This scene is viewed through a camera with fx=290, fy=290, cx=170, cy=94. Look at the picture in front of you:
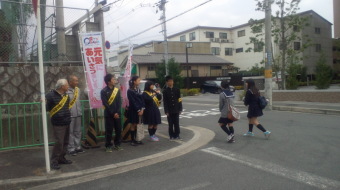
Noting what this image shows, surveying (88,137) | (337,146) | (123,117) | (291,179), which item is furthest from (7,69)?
(337,146)

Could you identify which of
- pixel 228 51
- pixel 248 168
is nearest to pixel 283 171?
pixel 248 168

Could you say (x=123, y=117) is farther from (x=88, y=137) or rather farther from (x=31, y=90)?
(x=31, y=90)

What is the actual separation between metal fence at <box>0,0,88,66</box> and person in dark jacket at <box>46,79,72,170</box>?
244 centimetres

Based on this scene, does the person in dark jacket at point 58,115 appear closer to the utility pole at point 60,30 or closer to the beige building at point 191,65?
the utility pole at point 60,30

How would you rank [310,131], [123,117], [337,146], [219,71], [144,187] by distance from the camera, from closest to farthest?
1. [144,187]
2. [337,146]
3. [123,117]
4. [310,131]
5. [219,71]

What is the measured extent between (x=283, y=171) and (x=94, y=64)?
183 inches

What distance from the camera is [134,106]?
6.89m

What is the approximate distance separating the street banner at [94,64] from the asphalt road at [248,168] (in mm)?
2349

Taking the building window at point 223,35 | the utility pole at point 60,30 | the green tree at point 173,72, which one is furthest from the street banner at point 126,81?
the building window at point 223,35

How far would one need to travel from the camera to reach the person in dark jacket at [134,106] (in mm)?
6926

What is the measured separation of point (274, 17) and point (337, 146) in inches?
617

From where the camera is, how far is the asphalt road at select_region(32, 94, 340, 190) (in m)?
4.48

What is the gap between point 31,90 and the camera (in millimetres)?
7164

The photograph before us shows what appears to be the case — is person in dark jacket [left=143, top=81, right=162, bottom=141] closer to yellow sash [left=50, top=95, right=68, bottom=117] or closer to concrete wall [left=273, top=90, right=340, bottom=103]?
yellow sash [left=50, top=95, right=68, bottom=117]
